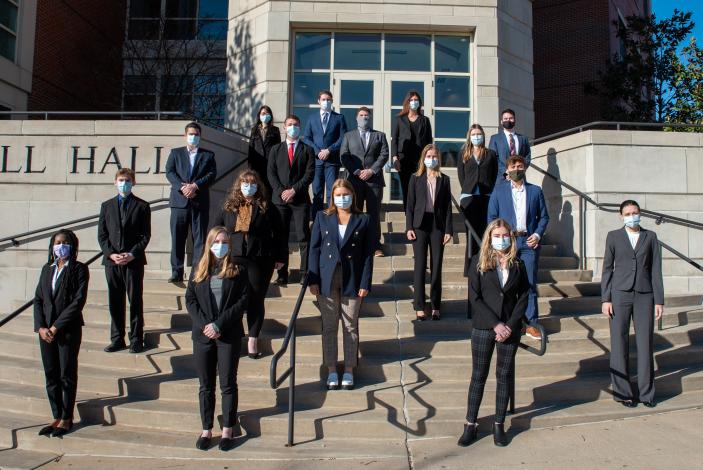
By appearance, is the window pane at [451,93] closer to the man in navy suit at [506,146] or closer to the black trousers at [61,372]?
the man in navy suit at [506,146]

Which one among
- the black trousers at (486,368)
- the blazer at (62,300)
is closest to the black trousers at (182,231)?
the blazer at (62,300)

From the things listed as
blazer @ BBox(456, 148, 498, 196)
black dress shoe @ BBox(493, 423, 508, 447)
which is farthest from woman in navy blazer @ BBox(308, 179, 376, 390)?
blazer @ BBox(456, 148, 498, 196)

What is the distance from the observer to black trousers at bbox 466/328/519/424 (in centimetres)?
510

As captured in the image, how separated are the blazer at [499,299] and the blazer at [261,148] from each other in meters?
4.53

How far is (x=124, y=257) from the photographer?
21.3 feet

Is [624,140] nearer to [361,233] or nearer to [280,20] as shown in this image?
[361,233]

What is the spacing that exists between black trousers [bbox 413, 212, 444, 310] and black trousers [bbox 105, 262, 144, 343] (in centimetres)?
309

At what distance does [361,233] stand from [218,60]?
14.0 metres

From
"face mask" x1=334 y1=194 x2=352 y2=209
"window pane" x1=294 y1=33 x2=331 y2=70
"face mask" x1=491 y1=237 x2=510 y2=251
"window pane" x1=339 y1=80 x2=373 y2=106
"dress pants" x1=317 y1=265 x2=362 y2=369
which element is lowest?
"dress pants" x1=317 y1=265 x2=362 y2=369

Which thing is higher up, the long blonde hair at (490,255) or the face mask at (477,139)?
the face mask at (477,139)

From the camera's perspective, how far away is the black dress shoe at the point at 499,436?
506 cm

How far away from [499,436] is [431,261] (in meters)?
2.39

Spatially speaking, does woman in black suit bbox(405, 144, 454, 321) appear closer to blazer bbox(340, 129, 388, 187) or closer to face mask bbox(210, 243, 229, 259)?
blazer bbox(340, 129, 388, 187)

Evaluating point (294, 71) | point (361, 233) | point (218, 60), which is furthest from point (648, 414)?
point (218, 60)
